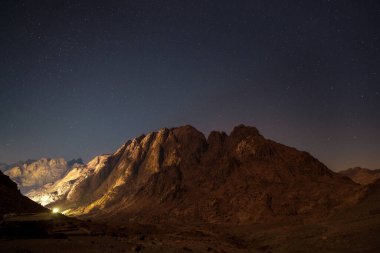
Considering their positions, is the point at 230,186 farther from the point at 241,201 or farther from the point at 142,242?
the point at 142,242

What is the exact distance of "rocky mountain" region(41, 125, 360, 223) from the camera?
10307cm

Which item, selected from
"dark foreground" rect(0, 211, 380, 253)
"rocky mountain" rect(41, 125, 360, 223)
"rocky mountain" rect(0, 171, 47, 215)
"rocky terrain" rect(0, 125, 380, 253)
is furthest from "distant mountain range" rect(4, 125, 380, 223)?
"rocky mountain" rect(0, 171, 47, 215)

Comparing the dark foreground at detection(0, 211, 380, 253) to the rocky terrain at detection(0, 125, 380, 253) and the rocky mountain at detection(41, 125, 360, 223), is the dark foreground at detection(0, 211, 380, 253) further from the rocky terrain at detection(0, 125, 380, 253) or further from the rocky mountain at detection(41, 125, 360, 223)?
the rocky mountain at detection(41, 125, 360, 223)

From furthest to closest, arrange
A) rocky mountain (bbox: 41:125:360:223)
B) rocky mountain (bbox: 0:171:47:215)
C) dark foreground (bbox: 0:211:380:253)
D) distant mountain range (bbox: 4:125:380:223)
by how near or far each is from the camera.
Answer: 1. rocky mountain (bbox: 41:125:360:223)
2. distant mountain range (bbox: 4:125:380:223)
3. rocky mountain (bbox: 0:171:47:215)
4. dark foreground (bbox: 0:211:380:253)

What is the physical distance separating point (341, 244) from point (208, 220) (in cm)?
7250

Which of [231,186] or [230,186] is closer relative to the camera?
[231,186]

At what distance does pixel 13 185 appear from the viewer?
213ft

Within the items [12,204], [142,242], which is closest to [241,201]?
[12,204]

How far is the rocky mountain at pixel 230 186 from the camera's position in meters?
103

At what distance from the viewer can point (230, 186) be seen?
430ft

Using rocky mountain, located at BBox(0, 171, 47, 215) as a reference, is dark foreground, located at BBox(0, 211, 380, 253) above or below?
below

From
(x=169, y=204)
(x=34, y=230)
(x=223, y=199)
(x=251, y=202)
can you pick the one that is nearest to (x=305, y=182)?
(x=251, y=202)

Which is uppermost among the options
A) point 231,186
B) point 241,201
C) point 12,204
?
point 231,186

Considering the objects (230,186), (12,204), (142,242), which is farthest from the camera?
(230,186)
